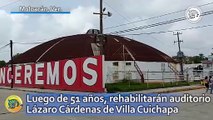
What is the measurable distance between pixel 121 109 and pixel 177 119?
11.6ft

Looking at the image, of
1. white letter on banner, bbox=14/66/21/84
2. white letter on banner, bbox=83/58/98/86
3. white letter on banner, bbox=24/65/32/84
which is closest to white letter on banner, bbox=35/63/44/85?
white letter on banner, bbox=24/65/32/84

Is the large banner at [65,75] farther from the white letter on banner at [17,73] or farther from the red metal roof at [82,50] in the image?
the red metal roof at [82,50]

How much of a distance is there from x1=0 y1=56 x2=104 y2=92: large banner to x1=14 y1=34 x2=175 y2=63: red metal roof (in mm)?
4426

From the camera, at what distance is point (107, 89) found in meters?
30.5

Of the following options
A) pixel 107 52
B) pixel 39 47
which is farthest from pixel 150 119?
pixel 39 47

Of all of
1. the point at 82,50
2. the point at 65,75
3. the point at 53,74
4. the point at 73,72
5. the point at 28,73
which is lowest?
the point at 65,75

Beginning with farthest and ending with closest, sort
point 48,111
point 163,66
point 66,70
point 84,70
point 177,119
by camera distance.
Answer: point 163,66 → point 66,70 → point 84,70 → point 48,111 → point 177,119

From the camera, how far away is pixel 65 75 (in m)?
36.1

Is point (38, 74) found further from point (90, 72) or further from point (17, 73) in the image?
point (90, 72)

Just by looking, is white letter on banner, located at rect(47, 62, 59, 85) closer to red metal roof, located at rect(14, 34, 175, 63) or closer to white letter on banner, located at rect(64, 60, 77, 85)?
white letter on banner, located at rect(64, 60, 77, 85)

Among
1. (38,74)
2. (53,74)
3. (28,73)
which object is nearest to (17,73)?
(28,73)

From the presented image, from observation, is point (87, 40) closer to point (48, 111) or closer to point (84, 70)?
point (84, 70)

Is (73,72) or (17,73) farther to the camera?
(17,73)

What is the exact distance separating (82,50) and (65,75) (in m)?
11.1
